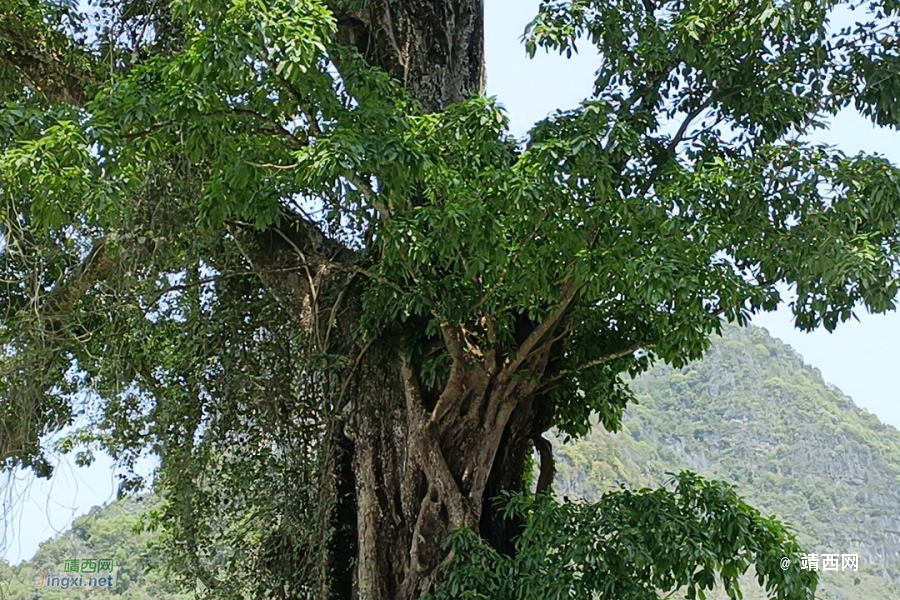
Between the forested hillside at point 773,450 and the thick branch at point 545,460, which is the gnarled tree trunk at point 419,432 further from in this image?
the forested hillside at point 773,450

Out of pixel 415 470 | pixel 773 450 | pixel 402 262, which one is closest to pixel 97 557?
pixel 415 470

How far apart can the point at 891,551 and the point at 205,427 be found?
23.3 ft

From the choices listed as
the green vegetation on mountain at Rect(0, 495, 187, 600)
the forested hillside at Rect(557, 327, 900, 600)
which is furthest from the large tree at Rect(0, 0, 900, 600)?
the forested hillside at Rect(557, 327, 900, 600)

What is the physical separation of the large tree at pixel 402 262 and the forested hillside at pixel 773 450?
3271 mm

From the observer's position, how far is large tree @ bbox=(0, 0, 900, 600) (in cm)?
283

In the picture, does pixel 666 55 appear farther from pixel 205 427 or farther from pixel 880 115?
pixel 205 427

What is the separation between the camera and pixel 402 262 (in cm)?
327

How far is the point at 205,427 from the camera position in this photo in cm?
432

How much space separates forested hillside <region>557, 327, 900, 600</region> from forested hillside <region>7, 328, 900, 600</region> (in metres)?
0.01

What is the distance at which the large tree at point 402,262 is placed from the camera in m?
2.83

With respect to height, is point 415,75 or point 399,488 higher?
point 415,75

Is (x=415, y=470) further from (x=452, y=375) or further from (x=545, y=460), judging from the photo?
(x=545, y=460)

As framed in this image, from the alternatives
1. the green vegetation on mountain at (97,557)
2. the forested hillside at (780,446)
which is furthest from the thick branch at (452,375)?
the forested hillside at (780,446)

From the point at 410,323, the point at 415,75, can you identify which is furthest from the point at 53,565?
the point at 415,75
